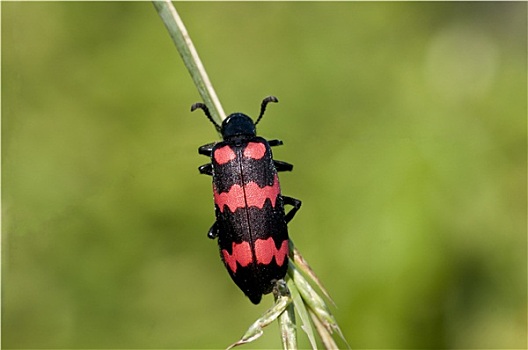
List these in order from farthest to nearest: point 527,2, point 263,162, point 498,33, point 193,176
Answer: point 527,2
point 498,33
point 193,176
point 263,162

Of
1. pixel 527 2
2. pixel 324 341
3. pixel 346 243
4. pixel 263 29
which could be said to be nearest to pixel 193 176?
pixel 346 243

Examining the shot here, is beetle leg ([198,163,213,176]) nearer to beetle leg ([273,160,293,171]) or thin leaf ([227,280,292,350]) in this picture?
beetle leg ([273,160,293,171])

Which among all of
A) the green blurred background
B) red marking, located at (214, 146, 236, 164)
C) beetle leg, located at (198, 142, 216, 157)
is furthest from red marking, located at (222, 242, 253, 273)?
the green blurred background

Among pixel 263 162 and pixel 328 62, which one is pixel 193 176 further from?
pixel 263 162

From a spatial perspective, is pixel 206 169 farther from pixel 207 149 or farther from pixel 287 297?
pixel 287 297

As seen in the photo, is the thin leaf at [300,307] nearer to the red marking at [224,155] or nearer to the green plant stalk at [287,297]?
the green plant stalk at [287,297]

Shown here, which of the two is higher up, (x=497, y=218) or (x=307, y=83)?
(x=307, y=83)
